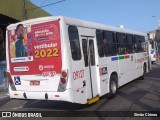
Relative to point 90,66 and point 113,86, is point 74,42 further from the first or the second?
point 113,86

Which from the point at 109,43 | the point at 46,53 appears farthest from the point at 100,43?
the point at 46,53

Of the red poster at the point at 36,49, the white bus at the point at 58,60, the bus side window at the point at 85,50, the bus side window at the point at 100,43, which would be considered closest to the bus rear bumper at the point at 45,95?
the white bus at the point at 58,60

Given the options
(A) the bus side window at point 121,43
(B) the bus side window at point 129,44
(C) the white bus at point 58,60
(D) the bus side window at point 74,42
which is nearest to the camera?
(C) the white bus at point 58,60

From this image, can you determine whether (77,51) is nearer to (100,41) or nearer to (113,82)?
(100,41)

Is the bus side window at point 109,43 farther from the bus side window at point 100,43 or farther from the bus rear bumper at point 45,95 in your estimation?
the bus rear bumper at point 45,95

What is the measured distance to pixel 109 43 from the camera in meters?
11.7

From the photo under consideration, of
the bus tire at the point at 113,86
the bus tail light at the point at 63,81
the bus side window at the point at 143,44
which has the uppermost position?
the bus side window at the point at 143,44

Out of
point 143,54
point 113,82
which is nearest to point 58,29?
point 113,82

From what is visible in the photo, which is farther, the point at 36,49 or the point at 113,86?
the point at 113,86

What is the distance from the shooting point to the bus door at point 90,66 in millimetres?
9354

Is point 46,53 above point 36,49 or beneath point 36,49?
beneath

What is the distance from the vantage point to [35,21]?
8.95 metres

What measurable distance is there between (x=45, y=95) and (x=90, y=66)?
6.39 feet

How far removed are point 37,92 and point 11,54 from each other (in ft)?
5.74
